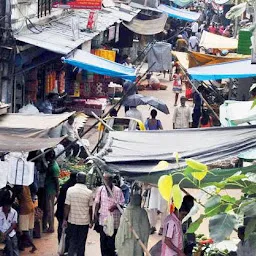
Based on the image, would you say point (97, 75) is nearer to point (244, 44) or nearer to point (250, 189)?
point (244, 44)

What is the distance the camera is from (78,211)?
10.7m

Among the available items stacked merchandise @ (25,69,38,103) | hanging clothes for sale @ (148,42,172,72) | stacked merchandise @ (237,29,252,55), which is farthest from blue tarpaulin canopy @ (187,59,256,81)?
hanging clothes for sale @ (148,42,172,72)

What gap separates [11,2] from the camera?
1480cm

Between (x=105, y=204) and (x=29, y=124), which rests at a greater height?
(x=29, y=124)

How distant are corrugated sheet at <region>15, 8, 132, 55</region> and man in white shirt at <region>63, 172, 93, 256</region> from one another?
4987 mm

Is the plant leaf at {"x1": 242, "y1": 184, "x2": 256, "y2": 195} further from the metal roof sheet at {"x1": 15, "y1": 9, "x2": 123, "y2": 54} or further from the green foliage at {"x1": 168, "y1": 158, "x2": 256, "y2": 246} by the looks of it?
the metal roof sheet at {"x1": 15, "y1": 9, "x2": 123, "y2": 54}

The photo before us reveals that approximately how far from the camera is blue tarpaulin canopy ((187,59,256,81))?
14.9m

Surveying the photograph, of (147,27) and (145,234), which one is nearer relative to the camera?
(145,234)

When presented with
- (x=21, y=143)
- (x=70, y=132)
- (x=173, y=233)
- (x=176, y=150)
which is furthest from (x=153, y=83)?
(x=176, y=150)

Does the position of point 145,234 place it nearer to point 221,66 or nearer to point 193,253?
point 193,253

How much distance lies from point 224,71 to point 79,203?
5.49 m

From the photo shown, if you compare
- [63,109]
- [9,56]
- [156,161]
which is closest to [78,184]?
[156,161]

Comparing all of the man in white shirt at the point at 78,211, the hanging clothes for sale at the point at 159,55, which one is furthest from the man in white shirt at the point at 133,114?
the man in white shirt at the point at 78,211

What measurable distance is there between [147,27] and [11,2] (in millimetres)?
13576
